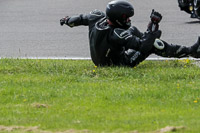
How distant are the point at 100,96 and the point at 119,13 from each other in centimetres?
212

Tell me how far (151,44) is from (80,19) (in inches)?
59.2

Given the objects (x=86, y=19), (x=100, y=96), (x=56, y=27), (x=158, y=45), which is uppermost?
(x=100, y=96)

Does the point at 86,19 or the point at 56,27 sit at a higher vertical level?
the point at 86,19

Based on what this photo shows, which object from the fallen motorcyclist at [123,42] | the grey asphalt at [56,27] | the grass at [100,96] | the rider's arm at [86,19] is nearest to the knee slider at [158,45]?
the fallen motorcyclist at [123,42]

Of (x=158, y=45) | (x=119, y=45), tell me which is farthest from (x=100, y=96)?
(x=158, y=45)

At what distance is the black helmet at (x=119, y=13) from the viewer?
30.9 ft

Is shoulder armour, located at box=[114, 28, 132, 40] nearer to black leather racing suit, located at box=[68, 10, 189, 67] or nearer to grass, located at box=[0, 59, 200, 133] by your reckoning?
black leather racing suit, located at box=[68, 10, 189, 67]

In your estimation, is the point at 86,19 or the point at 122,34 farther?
the point at 86,19

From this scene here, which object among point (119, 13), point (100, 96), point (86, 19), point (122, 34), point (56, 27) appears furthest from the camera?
point (56, 27)

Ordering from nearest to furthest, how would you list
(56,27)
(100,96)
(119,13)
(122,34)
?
1. (100,96)
2. (122,34)
3. (119,13)
4. (56,27)

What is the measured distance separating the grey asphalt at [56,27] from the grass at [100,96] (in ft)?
7.69

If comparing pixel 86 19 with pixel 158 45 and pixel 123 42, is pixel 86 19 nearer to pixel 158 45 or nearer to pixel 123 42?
pixel 123 42

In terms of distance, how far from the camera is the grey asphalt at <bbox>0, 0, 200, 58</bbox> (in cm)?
1284

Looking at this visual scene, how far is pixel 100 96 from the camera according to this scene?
25.0 feet
